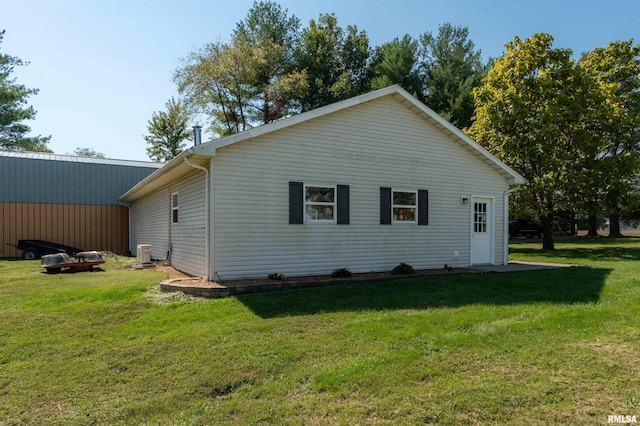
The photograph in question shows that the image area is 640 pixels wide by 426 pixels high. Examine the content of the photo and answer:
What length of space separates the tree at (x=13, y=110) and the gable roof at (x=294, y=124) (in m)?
19.7

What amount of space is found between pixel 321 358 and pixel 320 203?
5.28 m

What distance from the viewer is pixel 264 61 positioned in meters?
25.6

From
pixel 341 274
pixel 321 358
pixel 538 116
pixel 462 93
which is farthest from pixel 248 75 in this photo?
pixel 321 358

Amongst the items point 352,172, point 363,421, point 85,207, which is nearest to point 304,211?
point 352,172

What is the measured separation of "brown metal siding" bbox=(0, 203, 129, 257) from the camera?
55.4 ft

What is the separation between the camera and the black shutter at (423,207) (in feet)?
34.0

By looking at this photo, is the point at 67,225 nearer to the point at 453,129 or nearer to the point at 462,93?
the point at 453,129

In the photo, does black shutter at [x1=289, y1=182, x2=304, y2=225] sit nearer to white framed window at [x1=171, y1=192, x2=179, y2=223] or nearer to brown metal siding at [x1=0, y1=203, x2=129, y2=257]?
white framed window at [x1=171, y1=192, x2=179, y2=223]

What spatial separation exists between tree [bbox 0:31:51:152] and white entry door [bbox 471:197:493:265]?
28786 mm

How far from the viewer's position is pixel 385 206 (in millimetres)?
9859

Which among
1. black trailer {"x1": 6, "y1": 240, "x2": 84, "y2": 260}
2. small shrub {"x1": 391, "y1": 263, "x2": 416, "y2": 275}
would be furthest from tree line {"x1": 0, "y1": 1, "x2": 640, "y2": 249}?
black trailer {"x1": 6, "y1": 240, "x2": 84, "y2": 260}

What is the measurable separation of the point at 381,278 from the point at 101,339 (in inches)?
216

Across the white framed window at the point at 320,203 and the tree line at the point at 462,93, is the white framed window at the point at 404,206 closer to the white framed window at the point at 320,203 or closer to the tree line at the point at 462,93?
the white framed window at the point at 320,203

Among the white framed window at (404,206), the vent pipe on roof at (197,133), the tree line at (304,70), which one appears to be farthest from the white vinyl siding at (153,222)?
the tree line at (304,70)
